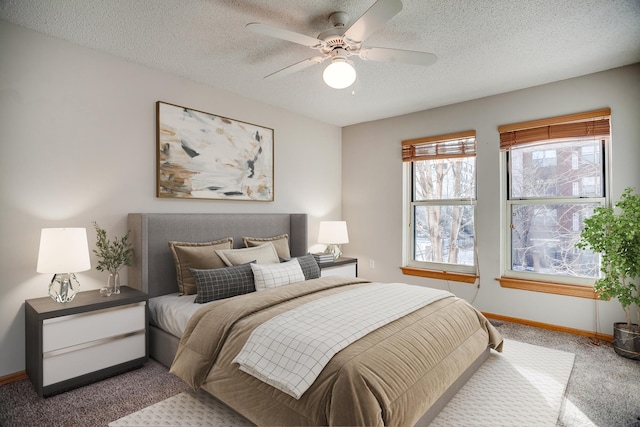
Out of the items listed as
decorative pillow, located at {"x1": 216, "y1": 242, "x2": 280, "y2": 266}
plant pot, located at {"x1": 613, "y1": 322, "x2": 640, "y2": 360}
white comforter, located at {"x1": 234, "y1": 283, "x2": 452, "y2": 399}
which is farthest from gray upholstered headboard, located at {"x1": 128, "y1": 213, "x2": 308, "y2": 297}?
plant pot, located at {"x1": 613, "y1": 322, "x2": 640, "y2": 360}

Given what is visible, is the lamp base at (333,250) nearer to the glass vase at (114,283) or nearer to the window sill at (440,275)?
the window sill at (440,275)

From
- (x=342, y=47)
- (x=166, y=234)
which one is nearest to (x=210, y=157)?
(x=166, y=234)

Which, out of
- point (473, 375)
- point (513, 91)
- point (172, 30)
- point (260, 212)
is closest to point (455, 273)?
point (473, 375)

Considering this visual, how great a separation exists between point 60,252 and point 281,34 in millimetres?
2066

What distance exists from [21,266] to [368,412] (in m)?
2.67

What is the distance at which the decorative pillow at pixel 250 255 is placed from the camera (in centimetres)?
318

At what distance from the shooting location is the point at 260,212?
418 centimetres

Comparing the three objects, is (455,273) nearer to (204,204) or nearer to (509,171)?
(509,171)

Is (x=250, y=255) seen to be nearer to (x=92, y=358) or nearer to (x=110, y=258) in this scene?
(x=110, y=258)

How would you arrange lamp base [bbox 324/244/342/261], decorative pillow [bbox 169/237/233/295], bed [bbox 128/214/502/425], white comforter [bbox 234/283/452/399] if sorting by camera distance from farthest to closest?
1. lamp base [bbox 324/244/342/261]
2. decorative pillow [bbox 169/237/233/295]
3. white comforter [bbox 234/283/452/399]
4. bed [bbox 128/214/502/425]

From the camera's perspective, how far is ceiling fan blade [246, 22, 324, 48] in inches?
79.0

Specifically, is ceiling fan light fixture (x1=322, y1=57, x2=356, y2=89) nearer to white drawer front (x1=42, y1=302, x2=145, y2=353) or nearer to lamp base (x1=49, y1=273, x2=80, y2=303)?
white drawer front (x1=42, y1=302, x2=145, y2=353)

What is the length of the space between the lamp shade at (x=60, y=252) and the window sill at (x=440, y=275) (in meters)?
3.68

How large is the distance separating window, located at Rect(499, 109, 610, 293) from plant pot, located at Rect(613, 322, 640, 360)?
1.84ft
